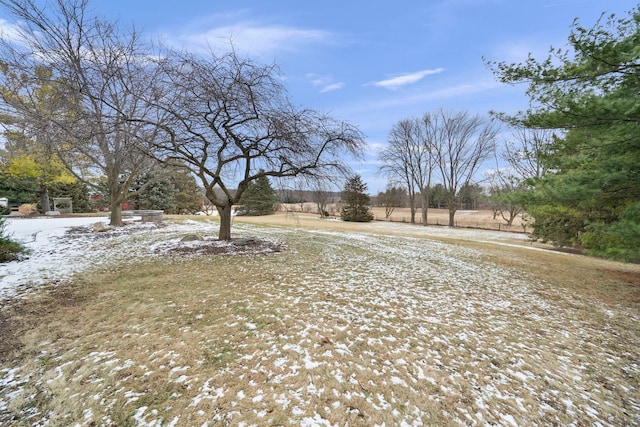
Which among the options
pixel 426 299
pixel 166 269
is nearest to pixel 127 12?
pixel 166 269

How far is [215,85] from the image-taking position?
6.01 metres

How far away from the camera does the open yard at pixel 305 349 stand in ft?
6.68

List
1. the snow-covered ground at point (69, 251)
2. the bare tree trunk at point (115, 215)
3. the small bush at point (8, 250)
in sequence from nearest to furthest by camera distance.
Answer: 1. the snow-covered ground at point (69, 251)
2. the small bush at point (8, 250)
3. the bare tree trunk at point (115, 215)

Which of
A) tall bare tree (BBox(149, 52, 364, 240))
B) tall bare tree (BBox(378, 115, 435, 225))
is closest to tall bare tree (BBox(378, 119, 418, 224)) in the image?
tall bare tree (BBox(378, 115, 435, 225))

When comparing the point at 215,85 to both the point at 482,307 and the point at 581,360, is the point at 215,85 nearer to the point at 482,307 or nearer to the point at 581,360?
the point at 482,307

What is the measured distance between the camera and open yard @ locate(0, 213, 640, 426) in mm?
2035

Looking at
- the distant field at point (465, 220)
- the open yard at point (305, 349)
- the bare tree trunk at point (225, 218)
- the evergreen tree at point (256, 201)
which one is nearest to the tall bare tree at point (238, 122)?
the bare tree trunk at point (225, 218)

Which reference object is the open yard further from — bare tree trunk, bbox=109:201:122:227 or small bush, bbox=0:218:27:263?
bare tree trunk, bbox=109:201:122:227

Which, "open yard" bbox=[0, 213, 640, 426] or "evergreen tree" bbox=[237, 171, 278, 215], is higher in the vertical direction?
"evergreen tree" bbox=[237, 171, 278, 215]

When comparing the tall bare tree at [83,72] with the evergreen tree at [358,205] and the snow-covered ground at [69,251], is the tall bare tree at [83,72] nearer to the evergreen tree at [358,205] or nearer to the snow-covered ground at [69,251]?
the snow-covered ground at [69,251]

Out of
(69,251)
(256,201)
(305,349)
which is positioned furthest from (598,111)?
(256,201)

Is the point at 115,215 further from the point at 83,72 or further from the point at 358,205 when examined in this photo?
the point at 358,205

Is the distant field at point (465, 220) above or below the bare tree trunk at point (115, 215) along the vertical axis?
below

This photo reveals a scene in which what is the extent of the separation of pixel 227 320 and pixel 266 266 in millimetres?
2659
